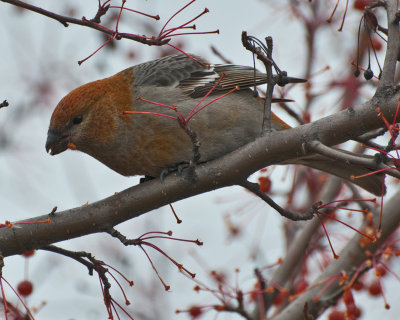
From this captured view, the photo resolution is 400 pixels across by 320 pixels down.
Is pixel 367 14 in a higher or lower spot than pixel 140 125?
lower

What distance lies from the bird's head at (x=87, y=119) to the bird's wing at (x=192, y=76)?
10.4 inches

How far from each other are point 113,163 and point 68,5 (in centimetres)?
321

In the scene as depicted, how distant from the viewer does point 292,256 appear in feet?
17.0

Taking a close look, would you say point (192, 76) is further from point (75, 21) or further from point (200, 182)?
point (75, 21)

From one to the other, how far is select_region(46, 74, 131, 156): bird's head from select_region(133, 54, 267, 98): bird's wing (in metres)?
0.27

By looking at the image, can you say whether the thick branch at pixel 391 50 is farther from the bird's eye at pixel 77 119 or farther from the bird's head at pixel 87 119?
the bird's eye at pixel 77 119

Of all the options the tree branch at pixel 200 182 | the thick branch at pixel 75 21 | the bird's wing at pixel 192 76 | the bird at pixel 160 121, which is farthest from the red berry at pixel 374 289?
the thick branch at pixel 75 21

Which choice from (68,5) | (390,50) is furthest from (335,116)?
(68,5)

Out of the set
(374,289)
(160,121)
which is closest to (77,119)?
(160,121)

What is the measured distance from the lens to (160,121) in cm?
445

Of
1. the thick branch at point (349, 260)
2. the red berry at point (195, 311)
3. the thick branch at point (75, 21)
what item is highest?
the thick branch at point (75, 21)

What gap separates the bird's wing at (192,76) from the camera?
482cm

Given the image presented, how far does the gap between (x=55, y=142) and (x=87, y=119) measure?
31cm

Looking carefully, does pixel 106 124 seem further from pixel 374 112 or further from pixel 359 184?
pixel 374 112
